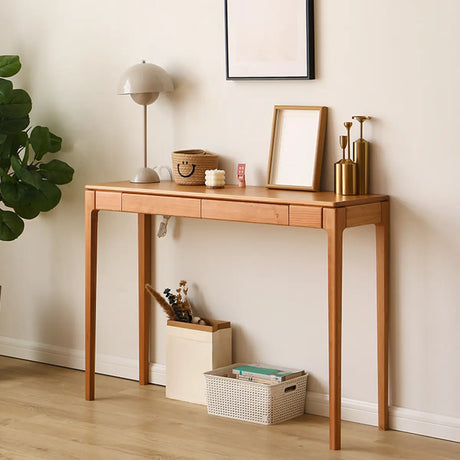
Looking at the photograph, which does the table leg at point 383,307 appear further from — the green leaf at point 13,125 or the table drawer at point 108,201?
the green leaf at point 13,125

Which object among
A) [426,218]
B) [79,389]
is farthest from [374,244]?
[79,389]

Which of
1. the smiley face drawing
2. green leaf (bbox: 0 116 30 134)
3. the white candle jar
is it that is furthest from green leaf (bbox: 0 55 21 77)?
the white candle jar

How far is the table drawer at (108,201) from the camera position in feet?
12.0

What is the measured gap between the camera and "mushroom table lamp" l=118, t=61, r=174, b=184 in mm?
3691

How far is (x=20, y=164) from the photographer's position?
394 centimetres

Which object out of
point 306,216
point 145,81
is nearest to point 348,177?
point 306,216

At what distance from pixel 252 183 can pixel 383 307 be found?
2.53ft

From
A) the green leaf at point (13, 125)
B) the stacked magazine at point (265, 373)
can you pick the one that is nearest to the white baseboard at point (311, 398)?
the stacked magazine at point (265, 373)

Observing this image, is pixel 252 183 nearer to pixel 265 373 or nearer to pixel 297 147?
pixel 297 147

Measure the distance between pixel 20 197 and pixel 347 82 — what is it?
1.58 m

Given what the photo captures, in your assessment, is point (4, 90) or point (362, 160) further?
point (4, 90)

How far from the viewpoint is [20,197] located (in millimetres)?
4000

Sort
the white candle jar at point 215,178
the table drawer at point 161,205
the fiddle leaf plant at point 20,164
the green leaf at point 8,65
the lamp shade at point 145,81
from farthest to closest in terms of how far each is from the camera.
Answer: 1. the green leaf at point 8,65
2. the fiddle leaf plant at point 20,164
3. the lamp shade at point 145,81
4. the white candle jar at point 215,178
5. the table drawer at point 161,205

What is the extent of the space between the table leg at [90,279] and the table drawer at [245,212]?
60 cm
